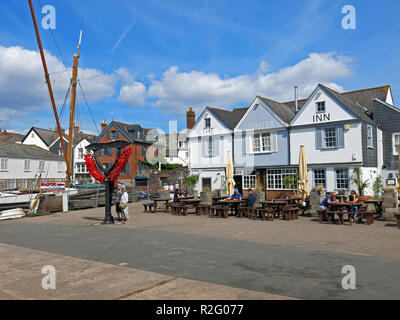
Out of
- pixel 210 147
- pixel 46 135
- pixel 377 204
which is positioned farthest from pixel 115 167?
pixel 46 135

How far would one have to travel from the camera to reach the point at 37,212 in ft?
72.0

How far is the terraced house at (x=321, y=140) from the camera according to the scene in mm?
24819

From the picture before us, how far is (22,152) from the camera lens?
4584cm

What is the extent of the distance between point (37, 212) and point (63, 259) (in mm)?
14559

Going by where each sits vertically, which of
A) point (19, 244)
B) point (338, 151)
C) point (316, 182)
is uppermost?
point (338, 151)

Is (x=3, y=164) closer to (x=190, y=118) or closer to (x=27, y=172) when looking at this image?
(x=27, y=172)

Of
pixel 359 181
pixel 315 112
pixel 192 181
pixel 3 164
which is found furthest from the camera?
pixel 3 164

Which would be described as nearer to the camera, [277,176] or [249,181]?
[277,176]

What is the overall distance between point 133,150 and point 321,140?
3149 centimetres

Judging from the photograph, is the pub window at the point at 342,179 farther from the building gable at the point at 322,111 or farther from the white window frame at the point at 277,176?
the building gable at the point at 322,111

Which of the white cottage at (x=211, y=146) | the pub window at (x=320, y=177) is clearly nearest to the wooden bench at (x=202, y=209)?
the pub window at (x=320, y=177)

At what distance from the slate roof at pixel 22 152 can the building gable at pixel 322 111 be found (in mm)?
33962
